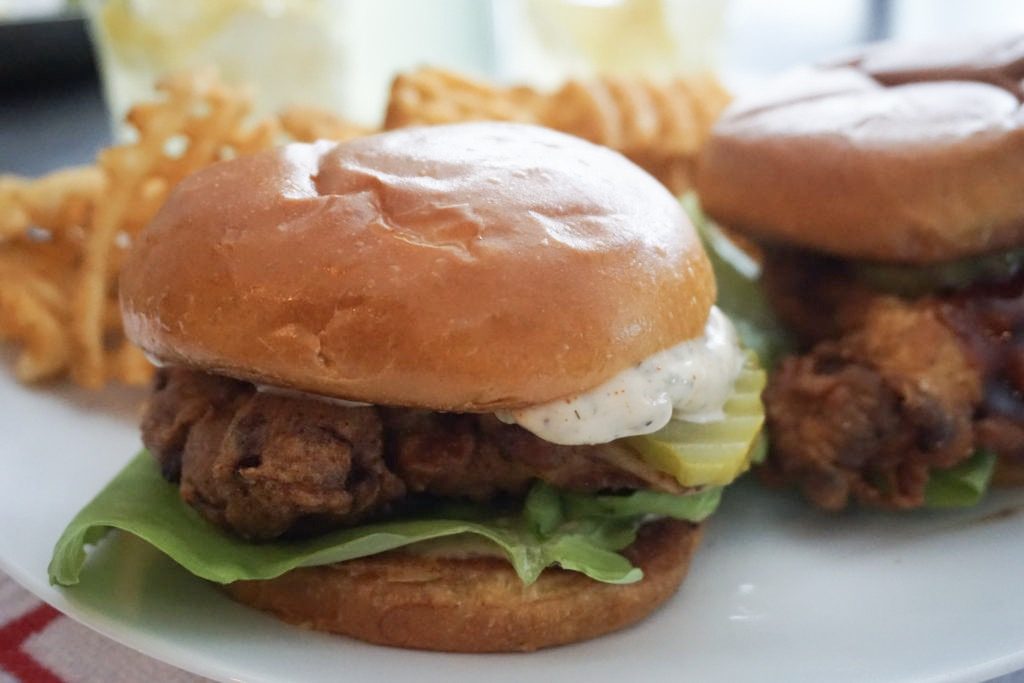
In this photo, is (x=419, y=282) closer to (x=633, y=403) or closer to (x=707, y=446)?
(x=633, y=403)

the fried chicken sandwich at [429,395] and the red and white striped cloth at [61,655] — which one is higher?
the fried chicken sandwich at [429,395]

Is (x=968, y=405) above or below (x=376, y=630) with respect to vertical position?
above

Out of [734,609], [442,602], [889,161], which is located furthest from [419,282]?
[889,161]

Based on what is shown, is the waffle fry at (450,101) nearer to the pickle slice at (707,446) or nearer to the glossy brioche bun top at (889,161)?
the glossy brioche bun top at (889,161)

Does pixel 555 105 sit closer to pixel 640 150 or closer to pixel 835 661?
pixel 640 150

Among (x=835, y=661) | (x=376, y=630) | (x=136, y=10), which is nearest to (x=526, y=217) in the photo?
(x=376, y=630)

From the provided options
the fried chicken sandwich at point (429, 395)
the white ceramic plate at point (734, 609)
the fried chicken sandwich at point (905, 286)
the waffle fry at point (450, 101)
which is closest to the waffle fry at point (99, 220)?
the waffle fry at point (450, 101)

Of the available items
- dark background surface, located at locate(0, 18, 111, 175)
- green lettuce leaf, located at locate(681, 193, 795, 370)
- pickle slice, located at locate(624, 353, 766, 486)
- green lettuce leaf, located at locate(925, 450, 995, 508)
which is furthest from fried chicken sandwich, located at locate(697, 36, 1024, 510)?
dark background surface, located at locate(0, 18, 111, 175)
